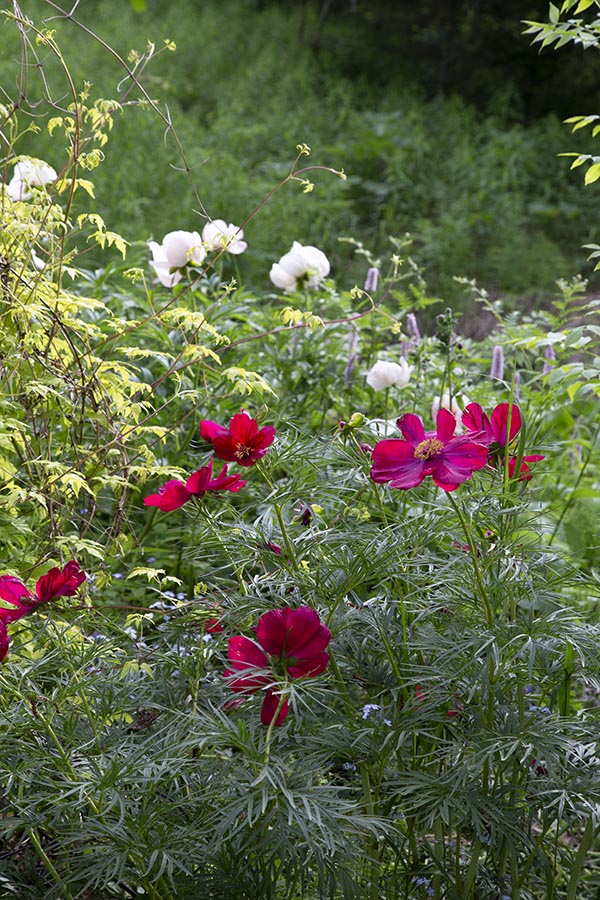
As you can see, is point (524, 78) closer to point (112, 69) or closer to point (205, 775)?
point (112, 69)

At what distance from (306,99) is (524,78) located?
2.16m

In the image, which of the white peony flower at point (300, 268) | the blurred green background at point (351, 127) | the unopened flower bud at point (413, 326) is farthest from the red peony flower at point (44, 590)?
the blurred green background at point (351, 127)

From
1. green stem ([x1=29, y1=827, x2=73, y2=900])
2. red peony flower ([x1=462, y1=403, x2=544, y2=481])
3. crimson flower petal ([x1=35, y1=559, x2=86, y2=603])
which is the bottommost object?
green stem ([x1=29, y1=827, x2=73, y2=900])

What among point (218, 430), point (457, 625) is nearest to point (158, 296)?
point (218, 430)

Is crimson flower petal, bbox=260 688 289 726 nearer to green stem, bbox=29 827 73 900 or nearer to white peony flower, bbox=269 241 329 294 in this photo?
green stem, bbox=29 827 73 900

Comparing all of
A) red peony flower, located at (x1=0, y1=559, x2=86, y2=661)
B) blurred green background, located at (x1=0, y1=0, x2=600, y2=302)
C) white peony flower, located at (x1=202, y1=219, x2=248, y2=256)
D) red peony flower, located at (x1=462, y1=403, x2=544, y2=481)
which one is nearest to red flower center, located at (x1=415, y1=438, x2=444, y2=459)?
red peony flower, located at (x1=462, y1=403, x2=544, y2=481)

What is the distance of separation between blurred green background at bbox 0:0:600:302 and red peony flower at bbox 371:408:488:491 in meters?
3.08

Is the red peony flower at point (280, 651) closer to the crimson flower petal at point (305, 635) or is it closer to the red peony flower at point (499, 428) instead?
the crimson flower petal at point (305, 635)

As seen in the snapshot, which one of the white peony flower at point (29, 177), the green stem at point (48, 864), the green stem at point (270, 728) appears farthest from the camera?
the white peony flower at point (29, 177)

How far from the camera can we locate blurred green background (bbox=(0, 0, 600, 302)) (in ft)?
18.1

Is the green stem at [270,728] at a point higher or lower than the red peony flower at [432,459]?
lower

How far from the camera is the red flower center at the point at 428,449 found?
1.24 m

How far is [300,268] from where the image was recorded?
2424 millimetres

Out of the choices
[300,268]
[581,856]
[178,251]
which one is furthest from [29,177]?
[581,856]
